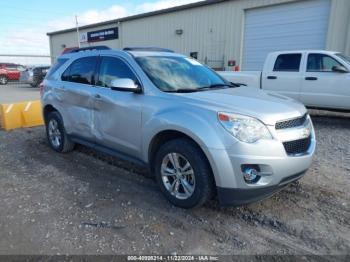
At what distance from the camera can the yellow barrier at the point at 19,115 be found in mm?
7635

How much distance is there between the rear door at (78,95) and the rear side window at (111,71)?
20 centimetres

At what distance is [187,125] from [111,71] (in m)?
1.73

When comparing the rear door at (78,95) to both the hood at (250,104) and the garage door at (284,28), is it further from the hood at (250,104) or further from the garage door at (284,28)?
the garage door at (284,28)

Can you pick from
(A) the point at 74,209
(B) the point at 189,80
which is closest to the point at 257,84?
(B) the point at 189,80

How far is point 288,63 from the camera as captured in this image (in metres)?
8.69

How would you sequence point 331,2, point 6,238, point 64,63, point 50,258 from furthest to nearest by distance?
point 331,2, point 64,63, point 6,238, point 50,258

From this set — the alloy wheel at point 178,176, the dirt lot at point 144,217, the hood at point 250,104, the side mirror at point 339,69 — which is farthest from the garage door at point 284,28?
the alloy wheel at point 178,176

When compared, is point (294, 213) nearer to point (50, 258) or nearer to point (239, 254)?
point (239, 254)

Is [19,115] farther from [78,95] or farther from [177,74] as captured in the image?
[177,74]

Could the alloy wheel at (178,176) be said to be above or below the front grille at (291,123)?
below

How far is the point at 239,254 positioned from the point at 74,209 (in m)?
1.92

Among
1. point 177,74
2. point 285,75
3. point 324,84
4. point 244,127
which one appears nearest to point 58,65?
point 177,74

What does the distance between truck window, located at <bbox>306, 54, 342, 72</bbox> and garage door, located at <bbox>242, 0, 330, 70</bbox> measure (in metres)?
5.50

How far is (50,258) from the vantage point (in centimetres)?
273
